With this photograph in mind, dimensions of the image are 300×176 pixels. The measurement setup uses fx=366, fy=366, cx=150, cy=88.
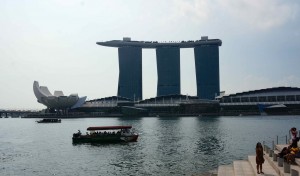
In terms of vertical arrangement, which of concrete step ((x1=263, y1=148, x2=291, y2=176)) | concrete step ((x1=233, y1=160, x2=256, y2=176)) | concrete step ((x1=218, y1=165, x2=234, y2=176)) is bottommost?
concrete step ((x1=218, y1=165, x2=234, y2=176))

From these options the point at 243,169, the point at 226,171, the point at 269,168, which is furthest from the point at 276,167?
the point at 226,171

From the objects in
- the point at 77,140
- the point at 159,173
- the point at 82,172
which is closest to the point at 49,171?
the point at 82,172

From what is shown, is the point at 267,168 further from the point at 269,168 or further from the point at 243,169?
the point at 243,169

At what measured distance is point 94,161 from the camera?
4366cm

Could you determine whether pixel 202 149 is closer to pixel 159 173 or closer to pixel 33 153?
pixel 159 173

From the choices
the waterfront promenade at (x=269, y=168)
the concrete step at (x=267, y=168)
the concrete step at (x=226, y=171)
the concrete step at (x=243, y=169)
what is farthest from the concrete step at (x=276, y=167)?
the concrete step at (x=226, y=171)

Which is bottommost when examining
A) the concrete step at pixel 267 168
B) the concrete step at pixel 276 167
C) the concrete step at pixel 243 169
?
the concrete step at pixel 243 169

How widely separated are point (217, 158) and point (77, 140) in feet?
109

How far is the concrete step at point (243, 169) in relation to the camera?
25.2 m

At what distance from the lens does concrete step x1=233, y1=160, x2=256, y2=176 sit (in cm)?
2523

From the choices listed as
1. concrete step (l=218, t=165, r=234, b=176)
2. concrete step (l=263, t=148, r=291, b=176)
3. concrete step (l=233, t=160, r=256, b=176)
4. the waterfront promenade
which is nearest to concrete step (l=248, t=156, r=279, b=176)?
the waterfront promenade

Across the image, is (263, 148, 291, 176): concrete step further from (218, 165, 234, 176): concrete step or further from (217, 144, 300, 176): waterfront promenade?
(218, 165, 234, 176): concrete step

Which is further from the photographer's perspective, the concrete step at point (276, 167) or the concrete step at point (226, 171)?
the concrete step at point (226, 171)

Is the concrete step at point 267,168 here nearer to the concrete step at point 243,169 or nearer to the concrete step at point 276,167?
the concrete step at point 276,167
